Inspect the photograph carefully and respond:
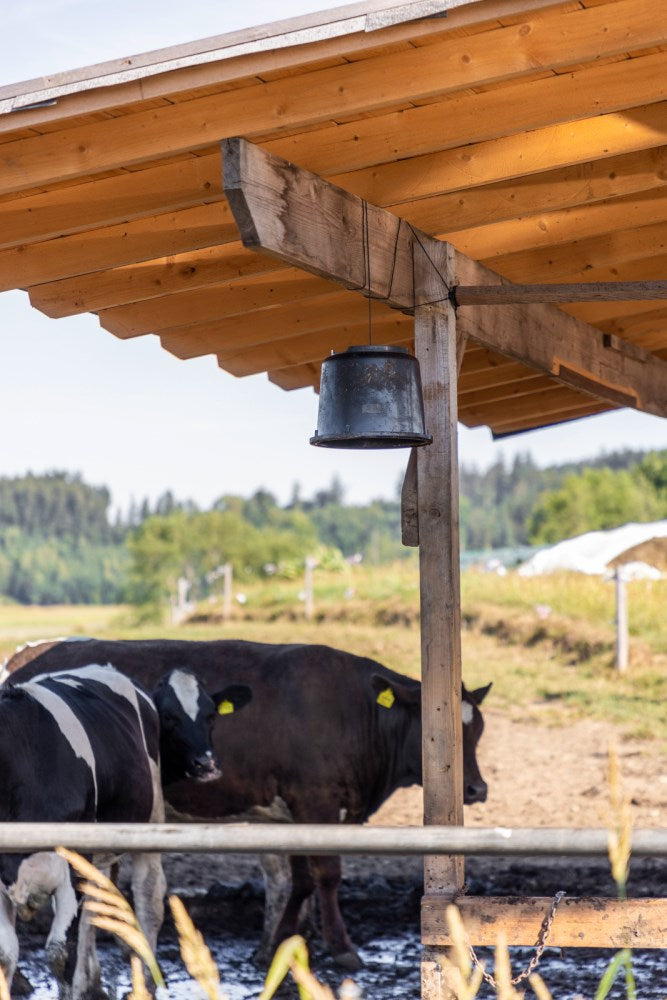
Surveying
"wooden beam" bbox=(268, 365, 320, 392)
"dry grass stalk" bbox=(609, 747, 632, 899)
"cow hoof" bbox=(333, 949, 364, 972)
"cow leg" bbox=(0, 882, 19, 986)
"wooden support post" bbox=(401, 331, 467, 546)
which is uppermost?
"wooden beam" bbox=(268, 365, 320, 392)

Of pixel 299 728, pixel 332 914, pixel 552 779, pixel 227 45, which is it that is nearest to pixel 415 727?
pixel 299 728

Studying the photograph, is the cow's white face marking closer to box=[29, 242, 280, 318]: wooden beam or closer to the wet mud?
the wet mud

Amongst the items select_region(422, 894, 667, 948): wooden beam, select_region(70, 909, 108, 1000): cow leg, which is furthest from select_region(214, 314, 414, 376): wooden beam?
select_region(422, 894, 667, 948): wooden beam

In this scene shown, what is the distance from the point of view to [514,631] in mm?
23484

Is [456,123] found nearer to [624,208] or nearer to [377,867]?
[624,208]

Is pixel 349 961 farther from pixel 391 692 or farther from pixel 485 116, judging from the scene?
pixel 485 116

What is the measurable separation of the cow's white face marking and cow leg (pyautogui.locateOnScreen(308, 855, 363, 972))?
0.92 m

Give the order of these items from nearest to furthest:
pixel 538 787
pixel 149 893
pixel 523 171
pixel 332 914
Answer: pixel 523 171 → pixel 149 893 → pixel 332 914 → pixel 538 787

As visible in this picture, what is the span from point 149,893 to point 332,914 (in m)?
1.07

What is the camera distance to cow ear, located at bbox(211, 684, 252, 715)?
7055 millimetres

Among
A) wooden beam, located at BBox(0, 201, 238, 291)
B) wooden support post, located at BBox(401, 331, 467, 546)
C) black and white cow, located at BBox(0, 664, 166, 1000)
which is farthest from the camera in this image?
black and white cow, located at BBox(0, 664, 166, 1000)

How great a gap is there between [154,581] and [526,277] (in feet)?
165

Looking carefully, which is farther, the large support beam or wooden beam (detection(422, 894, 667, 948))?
wooden beam (detection(422, 894, 667, 948))

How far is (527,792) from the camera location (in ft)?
44.5
